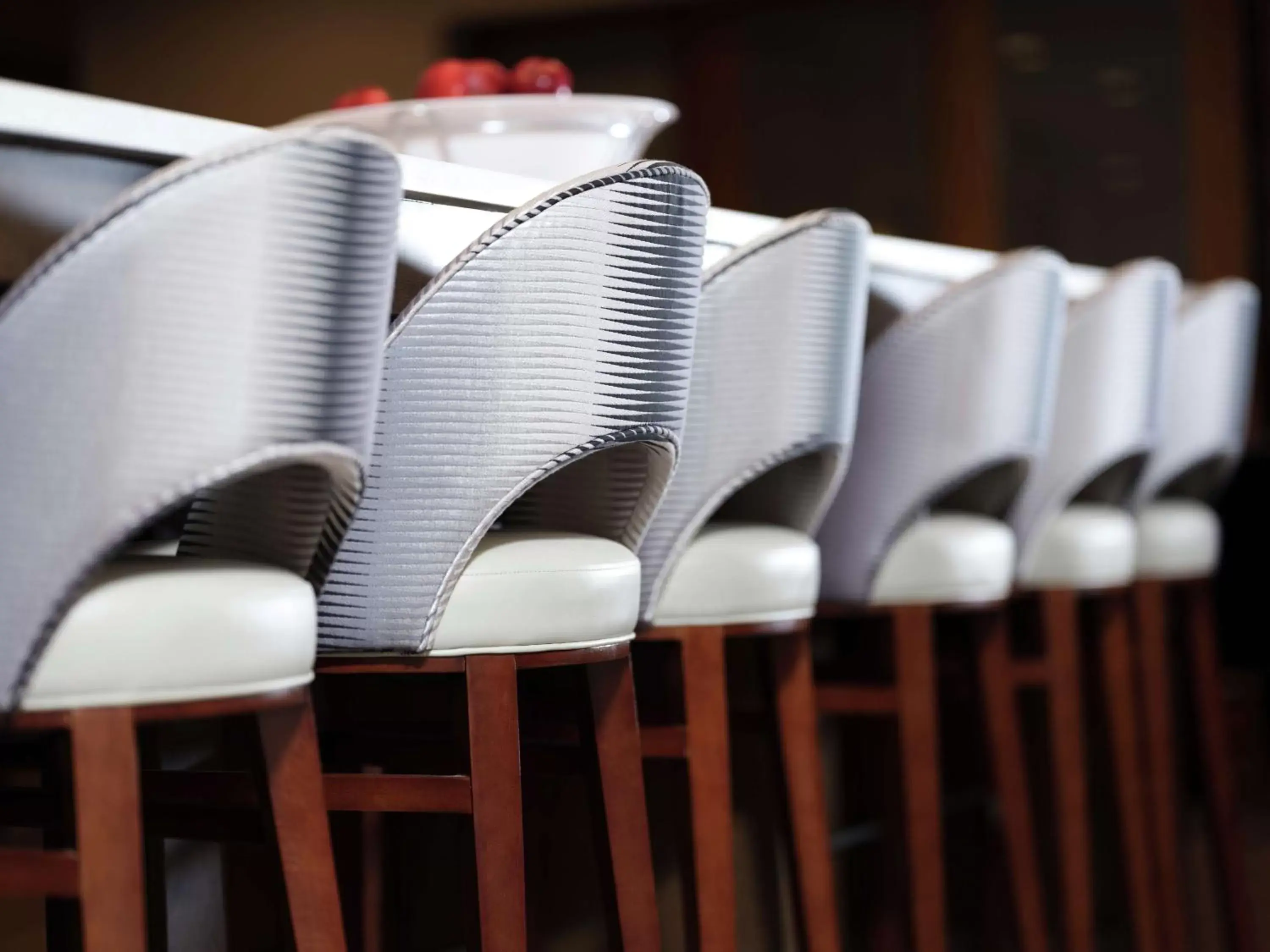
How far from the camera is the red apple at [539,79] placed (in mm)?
2082

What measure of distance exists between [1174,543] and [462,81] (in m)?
1.29

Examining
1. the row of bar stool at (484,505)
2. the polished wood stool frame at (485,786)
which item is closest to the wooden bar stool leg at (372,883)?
the row of bar stool at (484,505)

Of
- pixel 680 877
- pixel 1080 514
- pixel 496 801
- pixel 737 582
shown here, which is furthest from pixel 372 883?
pixel 1080 514

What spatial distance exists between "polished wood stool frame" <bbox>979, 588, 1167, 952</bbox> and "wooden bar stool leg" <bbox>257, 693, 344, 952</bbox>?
3.92ft

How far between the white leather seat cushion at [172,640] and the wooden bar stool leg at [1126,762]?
1.66m

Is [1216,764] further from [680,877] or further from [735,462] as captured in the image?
[735,462]

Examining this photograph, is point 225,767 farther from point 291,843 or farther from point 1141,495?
point 1141,495

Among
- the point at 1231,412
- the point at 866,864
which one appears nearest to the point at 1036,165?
the point at 1231,412

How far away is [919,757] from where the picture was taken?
1.87m

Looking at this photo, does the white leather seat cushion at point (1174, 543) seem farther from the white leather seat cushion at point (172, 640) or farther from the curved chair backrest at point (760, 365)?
the white leather seat cushion at point (172, 640)

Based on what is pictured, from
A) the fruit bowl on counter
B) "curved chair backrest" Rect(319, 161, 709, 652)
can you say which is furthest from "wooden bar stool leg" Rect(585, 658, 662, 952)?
the fruit bowl on counter

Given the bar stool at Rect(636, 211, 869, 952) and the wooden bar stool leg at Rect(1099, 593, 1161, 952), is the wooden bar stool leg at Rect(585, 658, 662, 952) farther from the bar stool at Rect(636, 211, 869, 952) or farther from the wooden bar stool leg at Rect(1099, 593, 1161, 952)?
the wooden bar stool leg at Rect(1099, 593, 1161, 952)

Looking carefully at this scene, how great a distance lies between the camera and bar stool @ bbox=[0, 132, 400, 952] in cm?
86

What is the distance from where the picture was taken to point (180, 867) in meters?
1.58
